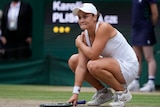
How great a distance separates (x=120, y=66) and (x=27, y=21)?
19.8ft

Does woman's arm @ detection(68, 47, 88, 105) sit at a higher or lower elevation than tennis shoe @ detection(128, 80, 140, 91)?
higher

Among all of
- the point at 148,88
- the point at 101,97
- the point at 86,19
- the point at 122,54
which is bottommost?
the point at 148,88

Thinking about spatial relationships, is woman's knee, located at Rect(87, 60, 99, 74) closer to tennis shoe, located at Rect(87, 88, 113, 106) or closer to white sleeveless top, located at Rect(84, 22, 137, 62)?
white sleeveless top, located at Rect(84, 22, 137, 62)

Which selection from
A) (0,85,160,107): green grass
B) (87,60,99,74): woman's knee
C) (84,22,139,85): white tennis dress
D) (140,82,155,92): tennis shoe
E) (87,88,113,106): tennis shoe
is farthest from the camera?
(140,82,155,92): tennis shoe

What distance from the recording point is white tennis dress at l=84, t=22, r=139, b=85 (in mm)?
7031

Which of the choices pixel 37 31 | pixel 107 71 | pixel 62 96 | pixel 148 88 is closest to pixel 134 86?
pixel 148 88

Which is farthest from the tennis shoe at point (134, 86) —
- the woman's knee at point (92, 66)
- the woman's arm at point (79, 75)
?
the woman's knee at point (92, 66)

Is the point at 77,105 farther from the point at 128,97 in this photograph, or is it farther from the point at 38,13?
the point at 38,13

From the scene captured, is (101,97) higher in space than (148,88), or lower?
higher

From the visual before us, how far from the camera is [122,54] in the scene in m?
7.08

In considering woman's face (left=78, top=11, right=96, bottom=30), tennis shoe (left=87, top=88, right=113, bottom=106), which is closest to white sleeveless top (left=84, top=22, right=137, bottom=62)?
woman's face (left=78, top=11, right=96, bottom=30)

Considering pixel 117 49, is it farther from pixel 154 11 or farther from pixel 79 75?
pixel 154 11

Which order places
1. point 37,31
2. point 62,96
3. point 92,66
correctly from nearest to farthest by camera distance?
point 92,66, point 62,96, point 37,31

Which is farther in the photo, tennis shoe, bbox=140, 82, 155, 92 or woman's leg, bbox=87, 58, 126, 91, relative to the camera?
tennis shoe, bbox=140, 82, 155, 92
